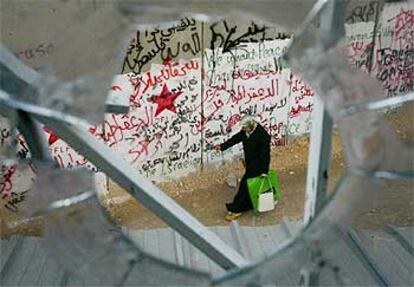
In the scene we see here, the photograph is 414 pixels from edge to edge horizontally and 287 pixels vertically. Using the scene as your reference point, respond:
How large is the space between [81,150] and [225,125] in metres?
5.16

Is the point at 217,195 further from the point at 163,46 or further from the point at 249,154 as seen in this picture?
the point at 163,46

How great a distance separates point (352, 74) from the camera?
2184 millimetres

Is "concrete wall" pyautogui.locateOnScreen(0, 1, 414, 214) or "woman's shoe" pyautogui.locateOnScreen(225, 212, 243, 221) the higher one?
"concrete wall" pyautogui.locateOnScreen(0, 1, 414, 214)

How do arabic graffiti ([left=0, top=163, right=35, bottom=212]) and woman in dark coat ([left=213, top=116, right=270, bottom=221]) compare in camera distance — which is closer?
arabic graffiti ([left=0, top=163, right=35, bottom=212])

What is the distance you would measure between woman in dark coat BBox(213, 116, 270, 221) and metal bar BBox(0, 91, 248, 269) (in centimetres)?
450

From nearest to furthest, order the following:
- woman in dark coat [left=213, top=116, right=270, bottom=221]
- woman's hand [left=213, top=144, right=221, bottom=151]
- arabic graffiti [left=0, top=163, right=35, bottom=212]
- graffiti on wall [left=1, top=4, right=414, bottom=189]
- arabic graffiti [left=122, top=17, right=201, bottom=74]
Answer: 1. arabic graffiti [left=0, top=163, right=35, bottom=212]
2. arabic graffiti [left=122, top=17, right=201, bottom=74]
3. graffiti on wall [left=1, top=4, right=414, bottom=189]
4. woman in dark coat [left=213, top=116, right=270, bottom=221]
5. woman's hand [left=213, top=144, right=221, bottom=151]

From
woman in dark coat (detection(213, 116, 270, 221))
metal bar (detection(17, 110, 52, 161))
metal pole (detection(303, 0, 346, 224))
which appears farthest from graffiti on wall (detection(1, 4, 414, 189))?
metal pole (detection(303, 0, 346, 224))

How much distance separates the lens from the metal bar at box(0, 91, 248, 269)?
219 centimetres

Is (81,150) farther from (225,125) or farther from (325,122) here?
(225,125)

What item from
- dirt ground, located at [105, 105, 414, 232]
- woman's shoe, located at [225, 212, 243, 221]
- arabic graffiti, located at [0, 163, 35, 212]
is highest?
arabic graffiti, located at [0, 163, 35, 212]

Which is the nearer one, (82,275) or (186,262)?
(82,275)

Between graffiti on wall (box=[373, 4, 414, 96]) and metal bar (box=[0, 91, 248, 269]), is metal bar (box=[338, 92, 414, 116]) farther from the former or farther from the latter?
graffiti on wall (box=[373, 4, 414, 96])

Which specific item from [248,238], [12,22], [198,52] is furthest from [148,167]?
[248,238]

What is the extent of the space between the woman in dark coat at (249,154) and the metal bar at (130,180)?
450 cm
